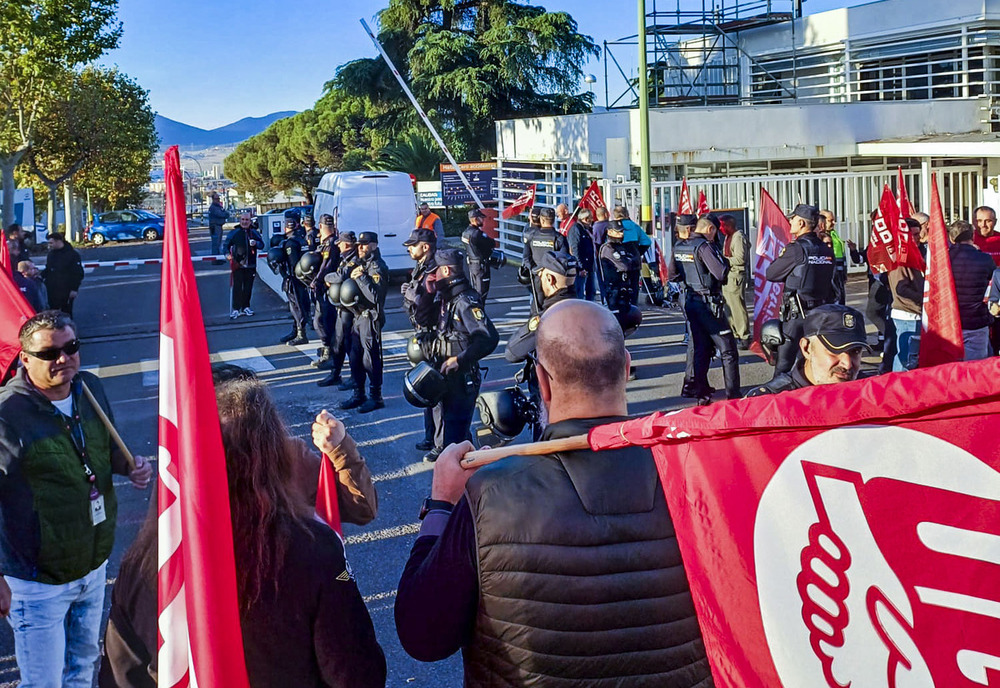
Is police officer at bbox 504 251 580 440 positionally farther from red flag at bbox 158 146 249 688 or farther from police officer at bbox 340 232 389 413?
red flag at bbox 158 146 249 688

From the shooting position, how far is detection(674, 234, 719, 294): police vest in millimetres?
10977

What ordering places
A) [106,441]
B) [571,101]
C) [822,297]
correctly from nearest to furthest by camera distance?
[106,441]
[822,297]
[571,101]

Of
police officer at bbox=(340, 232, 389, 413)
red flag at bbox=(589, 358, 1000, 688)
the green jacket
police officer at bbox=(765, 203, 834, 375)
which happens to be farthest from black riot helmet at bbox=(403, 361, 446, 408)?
red flag at bbox=(589, 358, 1000, 688)

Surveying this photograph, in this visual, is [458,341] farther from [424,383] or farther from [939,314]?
[939,314]

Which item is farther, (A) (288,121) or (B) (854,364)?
(A) (288,121)

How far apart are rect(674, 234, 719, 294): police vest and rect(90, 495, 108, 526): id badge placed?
743cm

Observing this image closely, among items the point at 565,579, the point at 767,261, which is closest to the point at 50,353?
the point at 565,579

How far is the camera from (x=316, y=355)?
1484 cm

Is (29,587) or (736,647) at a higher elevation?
(736,647)

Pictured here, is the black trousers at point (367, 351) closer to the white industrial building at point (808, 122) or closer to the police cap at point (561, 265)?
the police cap at point (561, 265)

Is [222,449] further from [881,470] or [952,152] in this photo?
[952,152]

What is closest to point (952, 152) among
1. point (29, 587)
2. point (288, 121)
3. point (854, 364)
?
point (854, 364)

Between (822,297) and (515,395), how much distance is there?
626cm

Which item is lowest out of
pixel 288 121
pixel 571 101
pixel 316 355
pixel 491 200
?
pixel 316 355
